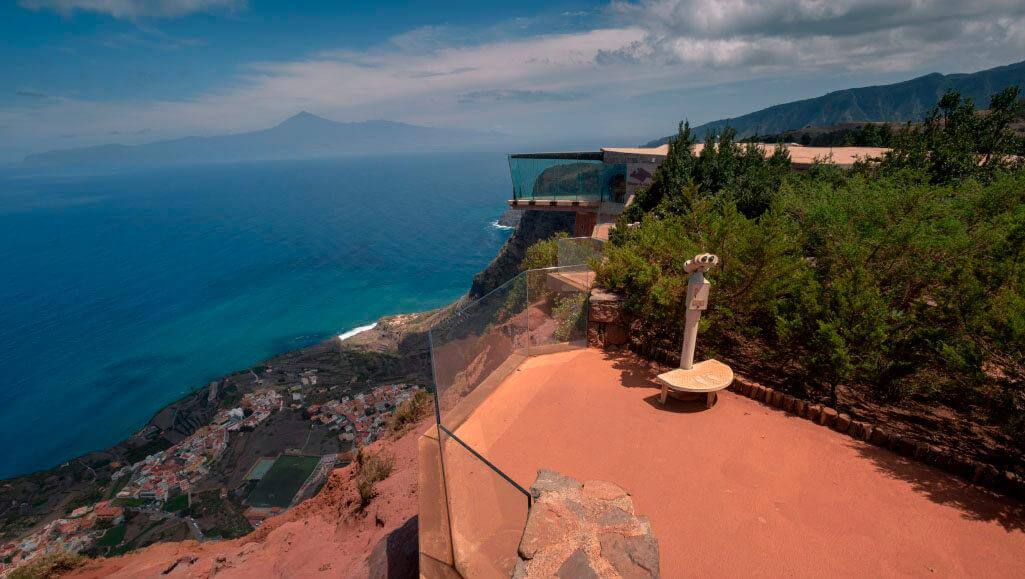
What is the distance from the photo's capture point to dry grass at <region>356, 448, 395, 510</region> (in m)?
8.66

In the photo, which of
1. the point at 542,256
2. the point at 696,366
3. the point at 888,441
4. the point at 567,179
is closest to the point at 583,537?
the point at 696,366

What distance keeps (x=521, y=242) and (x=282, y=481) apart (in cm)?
2627

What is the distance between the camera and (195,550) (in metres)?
9.69

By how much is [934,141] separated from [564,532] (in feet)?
88.4

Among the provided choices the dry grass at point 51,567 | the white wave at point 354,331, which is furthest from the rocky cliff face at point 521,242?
the dry grass at point 51,567

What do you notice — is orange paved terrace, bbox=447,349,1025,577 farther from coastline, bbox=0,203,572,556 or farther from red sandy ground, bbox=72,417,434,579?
coastline, bbox=0,203,572,556

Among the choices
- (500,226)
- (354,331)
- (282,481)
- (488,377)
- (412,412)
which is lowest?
(354,331)

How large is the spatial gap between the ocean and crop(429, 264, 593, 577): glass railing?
36.7 metres

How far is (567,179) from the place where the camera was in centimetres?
2436

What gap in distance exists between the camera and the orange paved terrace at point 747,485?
4.51 metres

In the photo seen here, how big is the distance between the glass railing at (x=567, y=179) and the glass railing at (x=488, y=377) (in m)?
15.2

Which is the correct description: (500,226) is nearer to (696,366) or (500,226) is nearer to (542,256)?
(542,256)

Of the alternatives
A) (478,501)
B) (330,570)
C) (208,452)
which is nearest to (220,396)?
(208,452)

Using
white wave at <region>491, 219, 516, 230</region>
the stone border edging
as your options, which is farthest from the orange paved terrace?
white wave at <region>491, 219, 516, 230</region>
